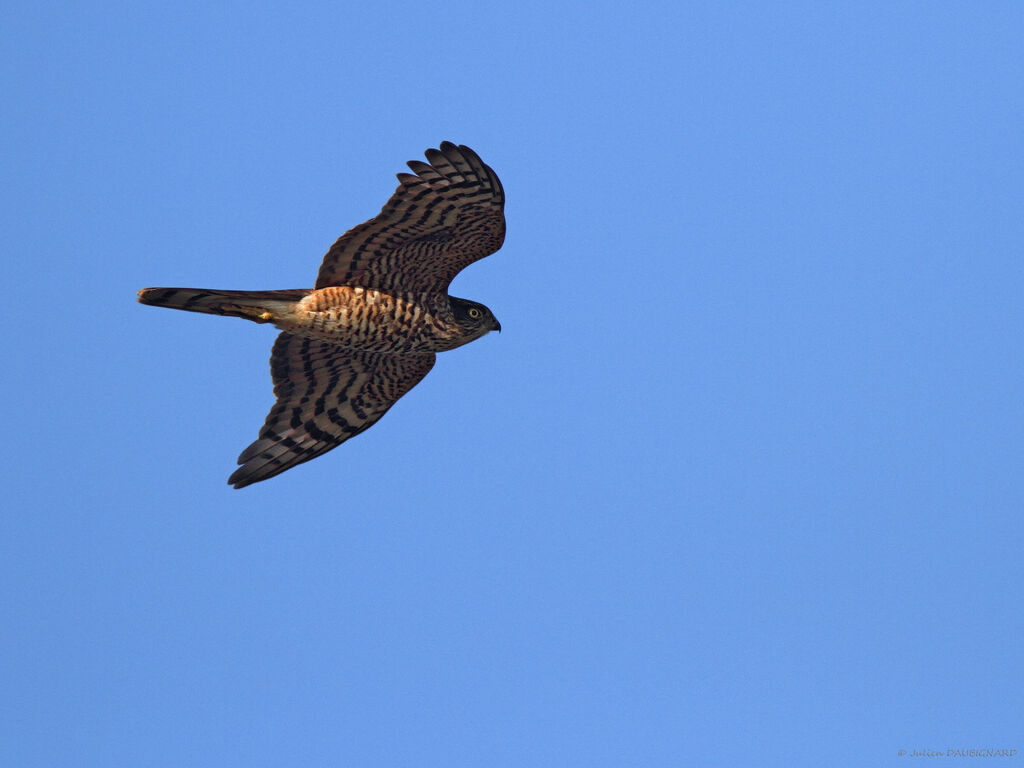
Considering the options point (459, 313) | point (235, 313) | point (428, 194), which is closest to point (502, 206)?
point (428, 194)

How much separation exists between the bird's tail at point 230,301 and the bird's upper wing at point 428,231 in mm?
507

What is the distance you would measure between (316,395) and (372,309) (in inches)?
64.1

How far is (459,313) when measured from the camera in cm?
1396

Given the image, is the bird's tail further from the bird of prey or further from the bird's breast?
the bird's breast

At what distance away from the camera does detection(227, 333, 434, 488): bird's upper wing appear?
14.3m

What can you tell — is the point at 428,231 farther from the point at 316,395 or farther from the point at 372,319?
the point at 316,395

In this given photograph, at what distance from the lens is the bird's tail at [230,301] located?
1227cm

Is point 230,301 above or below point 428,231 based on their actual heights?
below

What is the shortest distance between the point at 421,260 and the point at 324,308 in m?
1.06

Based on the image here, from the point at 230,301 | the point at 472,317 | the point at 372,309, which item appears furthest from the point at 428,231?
the point at 230,301

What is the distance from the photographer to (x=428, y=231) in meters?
12.8

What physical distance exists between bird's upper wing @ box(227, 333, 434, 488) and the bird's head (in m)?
0.69

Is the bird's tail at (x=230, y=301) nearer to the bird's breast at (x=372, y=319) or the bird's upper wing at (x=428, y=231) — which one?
the bird's breast at (x=372, y=319)

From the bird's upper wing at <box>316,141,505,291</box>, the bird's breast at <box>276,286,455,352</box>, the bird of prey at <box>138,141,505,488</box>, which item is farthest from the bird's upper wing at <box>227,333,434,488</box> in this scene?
the bird's upper wing at <box>316,141,505,291</box>
